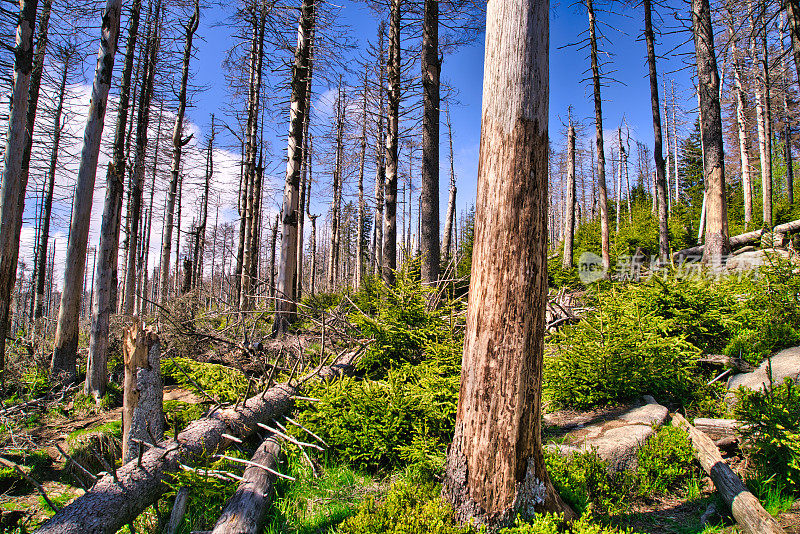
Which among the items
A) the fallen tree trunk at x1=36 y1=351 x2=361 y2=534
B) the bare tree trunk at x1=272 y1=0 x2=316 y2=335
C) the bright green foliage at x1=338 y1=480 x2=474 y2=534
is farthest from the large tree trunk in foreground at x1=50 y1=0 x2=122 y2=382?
the bright green foliage at x1=338 y1=480 x2=474 y2=534

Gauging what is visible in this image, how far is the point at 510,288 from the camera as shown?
2.30m

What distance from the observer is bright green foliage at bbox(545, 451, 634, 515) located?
2.87 meters

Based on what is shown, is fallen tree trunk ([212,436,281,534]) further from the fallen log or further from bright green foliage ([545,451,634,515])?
the fallen log

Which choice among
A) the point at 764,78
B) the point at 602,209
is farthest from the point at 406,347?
the point at 764,78

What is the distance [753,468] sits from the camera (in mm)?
3564

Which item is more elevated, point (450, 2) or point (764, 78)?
point (764, 78)

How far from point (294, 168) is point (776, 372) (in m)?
8.98

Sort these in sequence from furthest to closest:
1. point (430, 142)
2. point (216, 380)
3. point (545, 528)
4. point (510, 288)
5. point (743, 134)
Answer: point (743, 134) < point (430, 142) < point (216, 380) < point (510, 288) < point (545, 528)

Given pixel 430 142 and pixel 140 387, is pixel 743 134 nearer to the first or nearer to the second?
pixel 430 142

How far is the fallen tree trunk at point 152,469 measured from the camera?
2355 mm

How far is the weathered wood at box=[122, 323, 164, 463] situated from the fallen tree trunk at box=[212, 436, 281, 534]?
1.14 m

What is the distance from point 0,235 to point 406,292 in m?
7.07

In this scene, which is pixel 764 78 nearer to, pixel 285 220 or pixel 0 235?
pixel 285 220

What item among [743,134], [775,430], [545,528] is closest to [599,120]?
[743,134]
